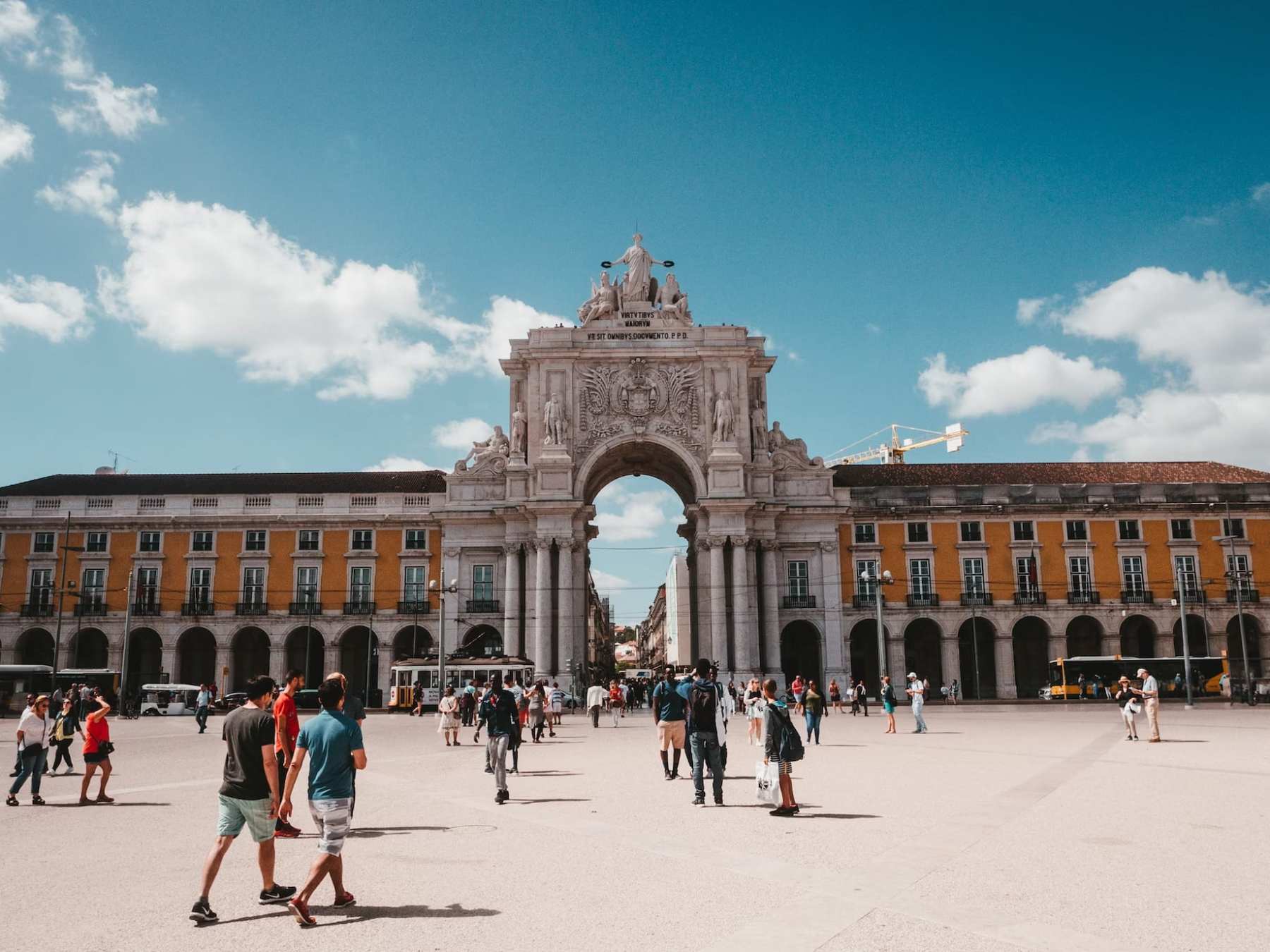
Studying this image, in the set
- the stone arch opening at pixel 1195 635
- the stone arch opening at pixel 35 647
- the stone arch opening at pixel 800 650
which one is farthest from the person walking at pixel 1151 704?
the stone arch opening at pixel 35 647

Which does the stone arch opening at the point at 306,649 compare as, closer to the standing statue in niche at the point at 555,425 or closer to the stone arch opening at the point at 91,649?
the stone arch opening at the point at 91,649

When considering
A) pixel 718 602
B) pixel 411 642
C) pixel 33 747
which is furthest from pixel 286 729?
pixel 411 642

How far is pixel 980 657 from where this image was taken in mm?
64562

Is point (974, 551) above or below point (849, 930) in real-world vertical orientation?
above

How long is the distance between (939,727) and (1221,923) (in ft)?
84.9

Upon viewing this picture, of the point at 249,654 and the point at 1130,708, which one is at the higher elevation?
the point at 249,654

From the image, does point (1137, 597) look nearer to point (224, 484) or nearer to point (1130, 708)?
point (1130, 708)

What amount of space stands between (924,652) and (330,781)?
59.9 metres

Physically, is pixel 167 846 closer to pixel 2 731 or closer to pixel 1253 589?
pixel 2 731

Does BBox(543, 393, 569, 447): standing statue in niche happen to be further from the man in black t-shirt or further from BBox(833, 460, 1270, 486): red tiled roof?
the man in black t-shirt

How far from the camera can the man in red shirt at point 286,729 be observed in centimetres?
1188

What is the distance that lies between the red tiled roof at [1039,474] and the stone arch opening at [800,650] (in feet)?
32.1

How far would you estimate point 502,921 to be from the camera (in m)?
8.53

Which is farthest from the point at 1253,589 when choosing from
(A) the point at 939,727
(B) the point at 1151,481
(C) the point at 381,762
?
(C) the point at 381,762
